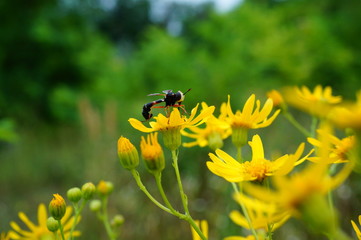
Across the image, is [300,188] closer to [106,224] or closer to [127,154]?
[127,154]

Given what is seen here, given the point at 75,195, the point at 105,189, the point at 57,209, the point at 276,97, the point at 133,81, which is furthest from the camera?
the point at 133,81

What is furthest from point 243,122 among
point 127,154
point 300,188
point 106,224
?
point 300,188

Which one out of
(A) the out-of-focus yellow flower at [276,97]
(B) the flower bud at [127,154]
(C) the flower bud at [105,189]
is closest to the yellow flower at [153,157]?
(B) the flower bud at [127,154]

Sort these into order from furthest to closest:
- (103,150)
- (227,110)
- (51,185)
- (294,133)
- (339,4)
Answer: (339,4)
(51,185)
(294,133)
(103,150)
(227,110)

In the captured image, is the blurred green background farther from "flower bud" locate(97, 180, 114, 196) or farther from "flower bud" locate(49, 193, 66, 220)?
"flower bud" locate(49, 193, 66, 220)

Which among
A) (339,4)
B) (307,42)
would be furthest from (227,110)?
(339,4)

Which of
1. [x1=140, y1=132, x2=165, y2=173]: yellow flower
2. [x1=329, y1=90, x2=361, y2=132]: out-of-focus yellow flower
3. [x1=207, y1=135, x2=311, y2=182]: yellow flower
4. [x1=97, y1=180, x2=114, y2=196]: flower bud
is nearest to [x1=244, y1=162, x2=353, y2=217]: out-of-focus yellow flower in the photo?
[x1=329, y1=90, x2=361, y2=132]: out-of-focus yellow flower

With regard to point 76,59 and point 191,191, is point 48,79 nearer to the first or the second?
point 76,59
